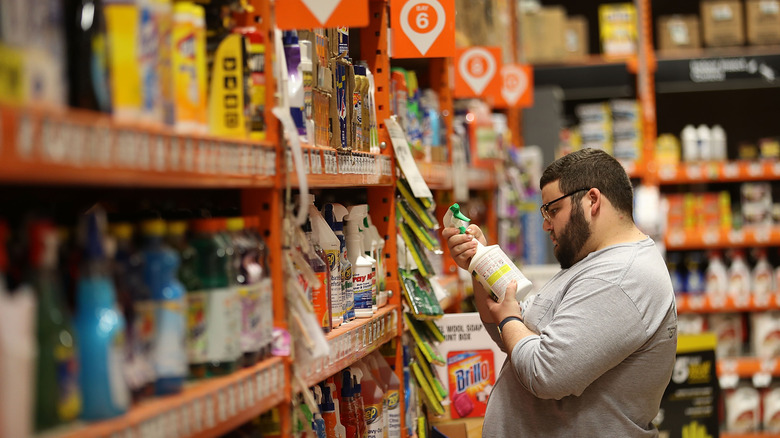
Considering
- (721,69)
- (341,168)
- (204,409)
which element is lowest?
(204,409)

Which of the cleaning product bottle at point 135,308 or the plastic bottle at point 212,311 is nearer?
the cleaning product bottle at point 135,308

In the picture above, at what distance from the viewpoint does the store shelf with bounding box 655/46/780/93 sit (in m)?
6.26

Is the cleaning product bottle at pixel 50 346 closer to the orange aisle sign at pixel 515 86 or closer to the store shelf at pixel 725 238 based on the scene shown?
the orange aisle sign at pixel 515 86

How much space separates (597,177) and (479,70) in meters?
1.70

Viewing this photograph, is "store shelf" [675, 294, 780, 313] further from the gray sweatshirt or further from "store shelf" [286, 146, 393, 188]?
"store shelf" [286, 146, 393, 188]

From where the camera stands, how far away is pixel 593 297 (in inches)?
89.7

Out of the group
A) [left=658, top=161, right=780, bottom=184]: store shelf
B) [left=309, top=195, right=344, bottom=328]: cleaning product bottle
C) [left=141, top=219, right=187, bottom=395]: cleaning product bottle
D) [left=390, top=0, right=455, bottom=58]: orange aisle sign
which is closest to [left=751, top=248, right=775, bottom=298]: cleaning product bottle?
[left=658, top=161, right=780, bottom=184]: store shelf

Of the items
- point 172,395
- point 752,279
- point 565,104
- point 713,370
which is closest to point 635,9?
point 565,104

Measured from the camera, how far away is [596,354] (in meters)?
2.23

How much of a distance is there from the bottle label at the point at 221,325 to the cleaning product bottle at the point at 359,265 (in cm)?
98

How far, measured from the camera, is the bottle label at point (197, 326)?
53.4 inches

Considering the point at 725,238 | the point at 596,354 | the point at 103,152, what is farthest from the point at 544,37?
the point at 103,152

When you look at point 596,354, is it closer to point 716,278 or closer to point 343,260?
point 343,260

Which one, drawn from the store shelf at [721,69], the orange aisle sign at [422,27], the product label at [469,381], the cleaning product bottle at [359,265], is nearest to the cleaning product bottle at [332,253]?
the cleaning product bottle at [359,265]
